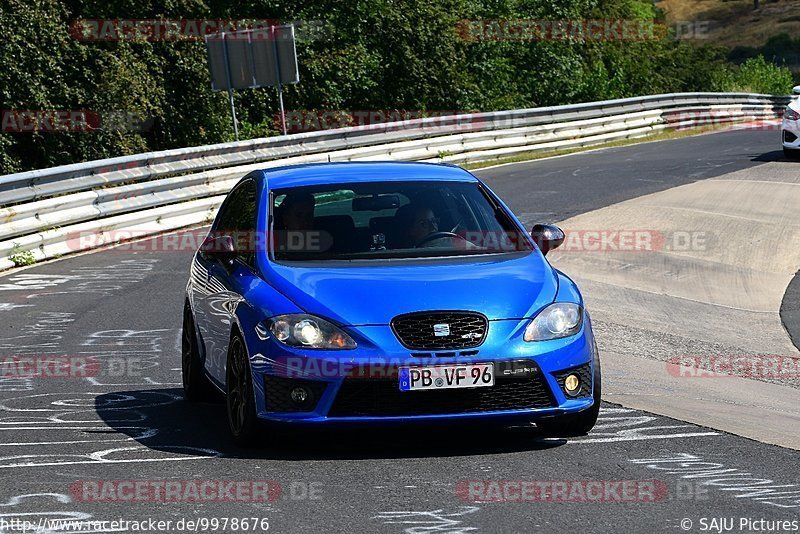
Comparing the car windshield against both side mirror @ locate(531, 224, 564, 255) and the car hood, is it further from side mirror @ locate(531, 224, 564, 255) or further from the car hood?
the car hood

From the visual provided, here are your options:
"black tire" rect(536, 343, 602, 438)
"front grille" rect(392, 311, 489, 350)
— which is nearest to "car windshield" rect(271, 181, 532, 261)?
"front grille" rect(392, 311, 489, 350)

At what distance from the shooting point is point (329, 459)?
686cm

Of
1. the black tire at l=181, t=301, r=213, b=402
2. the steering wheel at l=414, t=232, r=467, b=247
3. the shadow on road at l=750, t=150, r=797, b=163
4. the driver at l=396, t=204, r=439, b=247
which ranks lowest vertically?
the shadow on road at l=750, t=150, r=797, b=163

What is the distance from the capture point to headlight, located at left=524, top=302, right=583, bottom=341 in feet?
22.9

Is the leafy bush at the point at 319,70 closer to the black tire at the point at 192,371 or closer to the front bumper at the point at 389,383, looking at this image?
the black tire at the point at 192,371

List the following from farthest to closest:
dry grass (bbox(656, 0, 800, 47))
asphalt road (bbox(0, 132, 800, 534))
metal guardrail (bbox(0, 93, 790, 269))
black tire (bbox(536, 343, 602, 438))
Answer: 1. dry grass (bbox(656, 0, 800, 47))
2. metal guardrail (bbox(0, 93, 790, 269))
3. black tire (bbox(536, 343, 602, 438))
4. asphalt road (bbox(0, 132, 800, 534))

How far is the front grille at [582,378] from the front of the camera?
7031mm

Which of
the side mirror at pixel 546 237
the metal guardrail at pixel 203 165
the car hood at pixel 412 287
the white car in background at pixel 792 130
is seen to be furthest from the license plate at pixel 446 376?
the white car in background at pixel 792 130

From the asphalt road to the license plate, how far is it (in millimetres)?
357

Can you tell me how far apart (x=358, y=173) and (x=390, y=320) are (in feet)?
6.10

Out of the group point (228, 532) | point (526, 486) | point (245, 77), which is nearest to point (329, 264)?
point (526, 486)

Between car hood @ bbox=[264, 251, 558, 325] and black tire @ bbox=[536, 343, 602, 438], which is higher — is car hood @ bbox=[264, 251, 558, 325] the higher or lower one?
the higher one

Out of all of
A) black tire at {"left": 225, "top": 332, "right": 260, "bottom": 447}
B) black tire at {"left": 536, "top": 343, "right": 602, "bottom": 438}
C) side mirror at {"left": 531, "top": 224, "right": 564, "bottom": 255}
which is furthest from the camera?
side mirror at {"left": 531, "top": 224, "right": 564, "bottom": 255}

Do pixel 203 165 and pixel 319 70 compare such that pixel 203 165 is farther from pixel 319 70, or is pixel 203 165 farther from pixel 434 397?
pixel 319 70
